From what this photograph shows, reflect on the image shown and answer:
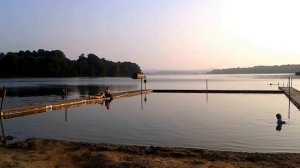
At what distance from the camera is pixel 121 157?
36.2ft

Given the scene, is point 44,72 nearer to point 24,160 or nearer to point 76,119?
point 76,119

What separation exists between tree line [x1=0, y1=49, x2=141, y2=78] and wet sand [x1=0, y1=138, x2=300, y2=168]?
121137 millimetres

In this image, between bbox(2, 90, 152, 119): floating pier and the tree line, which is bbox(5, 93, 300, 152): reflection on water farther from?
the tree line

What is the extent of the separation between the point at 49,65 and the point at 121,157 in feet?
424

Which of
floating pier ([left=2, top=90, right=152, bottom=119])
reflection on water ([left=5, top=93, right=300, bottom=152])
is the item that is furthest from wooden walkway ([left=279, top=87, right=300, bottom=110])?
floating pier ([left=2, top=90, right=152, bottom=119])

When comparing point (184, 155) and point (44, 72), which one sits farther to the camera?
point (44, 72)

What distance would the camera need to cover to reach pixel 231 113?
1041 inches

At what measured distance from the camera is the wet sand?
1005cm

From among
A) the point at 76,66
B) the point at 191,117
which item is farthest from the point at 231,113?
the point at 76,66

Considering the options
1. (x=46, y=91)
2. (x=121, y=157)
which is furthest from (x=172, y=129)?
(x=46, y=91)

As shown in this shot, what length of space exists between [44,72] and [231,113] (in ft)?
389

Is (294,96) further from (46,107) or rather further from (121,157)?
(121,157)

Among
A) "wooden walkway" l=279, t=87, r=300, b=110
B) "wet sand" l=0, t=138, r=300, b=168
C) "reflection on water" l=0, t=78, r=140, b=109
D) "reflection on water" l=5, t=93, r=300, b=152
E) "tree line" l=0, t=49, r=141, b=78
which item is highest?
"tree line" l=0, t=49, r=141, b=78

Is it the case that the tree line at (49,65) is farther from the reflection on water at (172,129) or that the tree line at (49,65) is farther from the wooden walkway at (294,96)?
the reflection on water at (172,129)
